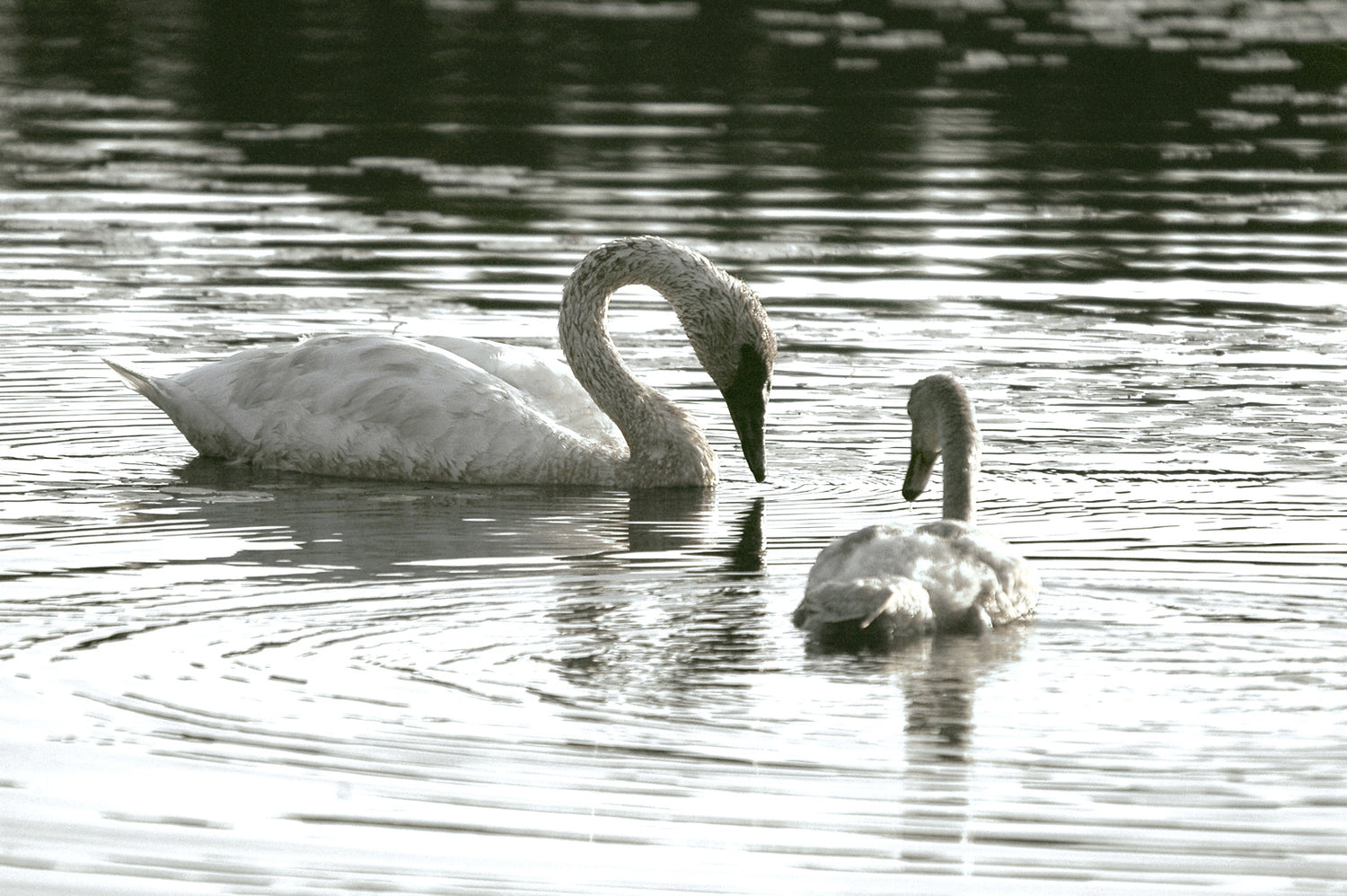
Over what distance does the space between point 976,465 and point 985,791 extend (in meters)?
2.97

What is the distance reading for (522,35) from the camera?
109ft

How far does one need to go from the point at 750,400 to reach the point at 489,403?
46.9 inches

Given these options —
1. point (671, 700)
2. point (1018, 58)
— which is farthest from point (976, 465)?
point (1018, 58)

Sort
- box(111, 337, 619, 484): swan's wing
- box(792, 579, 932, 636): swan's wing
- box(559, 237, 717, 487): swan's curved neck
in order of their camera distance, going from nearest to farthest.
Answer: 1. box(792, 579, 932, 636): swan's wing
2. box(111, 337, 619, 484): swan's wing
3. box(559, 237, 717, 487): swan's curved neck

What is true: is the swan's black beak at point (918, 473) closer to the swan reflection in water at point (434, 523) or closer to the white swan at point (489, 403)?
the swan reflection in water at point (434, 523)

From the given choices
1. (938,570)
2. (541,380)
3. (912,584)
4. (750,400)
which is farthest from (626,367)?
(912,584)

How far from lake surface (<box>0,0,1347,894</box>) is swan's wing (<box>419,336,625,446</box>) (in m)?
0.71

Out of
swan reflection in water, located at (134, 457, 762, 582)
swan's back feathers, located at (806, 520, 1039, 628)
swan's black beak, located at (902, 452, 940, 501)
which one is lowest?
swan reflection in water, located at (134, 457, 762, 582)

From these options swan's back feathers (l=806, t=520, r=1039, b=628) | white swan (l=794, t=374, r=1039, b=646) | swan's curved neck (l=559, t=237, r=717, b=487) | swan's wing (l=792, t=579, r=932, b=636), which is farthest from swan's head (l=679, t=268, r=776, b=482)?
swan's wing (l=792, t=579, r=932, b=636)

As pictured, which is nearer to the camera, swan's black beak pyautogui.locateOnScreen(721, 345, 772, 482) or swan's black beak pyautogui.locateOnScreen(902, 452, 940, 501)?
swan's black beak pyautogui.locateOnScreen(902, 452, 940, 501)

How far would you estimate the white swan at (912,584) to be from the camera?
8047 millimetres

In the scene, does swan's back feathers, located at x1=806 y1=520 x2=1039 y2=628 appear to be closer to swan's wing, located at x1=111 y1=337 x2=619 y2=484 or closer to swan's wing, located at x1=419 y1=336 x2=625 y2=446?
swan's wing, located at x1=111 y1=337 x2=619 y2=484

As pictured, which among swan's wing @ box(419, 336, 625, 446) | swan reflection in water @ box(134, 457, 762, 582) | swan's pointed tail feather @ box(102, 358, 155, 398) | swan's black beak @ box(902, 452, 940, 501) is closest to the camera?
swan reflection in water @ box(134, 457, 762, 582)

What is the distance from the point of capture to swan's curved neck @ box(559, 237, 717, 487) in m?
11.8
